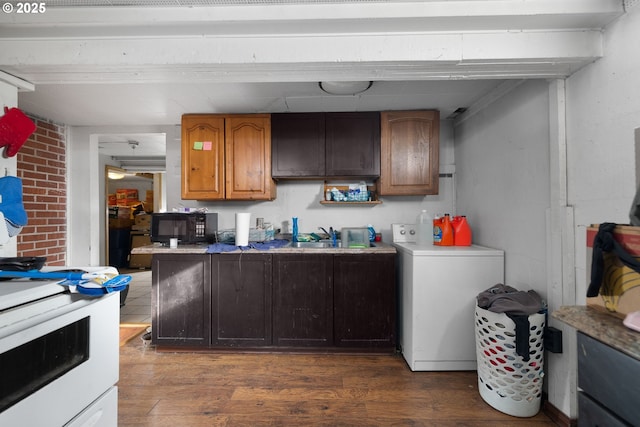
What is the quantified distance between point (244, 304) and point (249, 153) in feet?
4.57

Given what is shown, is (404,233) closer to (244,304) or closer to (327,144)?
(327,144)

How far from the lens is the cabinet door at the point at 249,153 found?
2.72 m

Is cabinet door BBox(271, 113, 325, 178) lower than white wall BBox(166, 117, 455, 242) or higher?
higher

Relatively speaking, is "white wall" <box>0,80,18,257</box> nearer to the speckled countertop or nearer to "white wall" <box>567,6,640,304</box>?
the speckled countertop

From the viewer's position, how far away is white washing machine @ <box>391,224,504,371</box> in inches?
84.1

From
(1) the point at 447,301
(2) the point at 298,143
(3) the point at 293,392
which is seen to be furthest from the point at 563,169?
(3) the point at 293,392

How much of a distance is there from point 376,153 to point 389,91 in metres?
0.58

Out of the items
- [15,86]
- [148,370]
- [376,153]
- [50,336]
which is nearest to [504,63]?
[376,153]

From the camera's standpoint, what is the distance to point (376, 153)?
8.84 ft

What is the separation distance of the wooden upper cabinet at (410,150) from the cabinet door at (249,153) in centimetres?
111

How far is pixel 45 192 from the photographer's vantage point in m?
2.88

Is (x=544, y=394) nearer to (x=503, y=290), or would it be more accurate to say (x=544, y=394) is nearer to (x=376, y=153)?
(x=503, y=290)

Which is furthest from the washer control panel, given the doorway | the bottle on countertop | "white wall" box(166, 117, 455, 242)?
the doorway

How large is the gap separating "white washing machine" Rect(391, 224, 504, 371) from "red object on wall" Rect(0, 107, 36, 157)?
2578 mm
